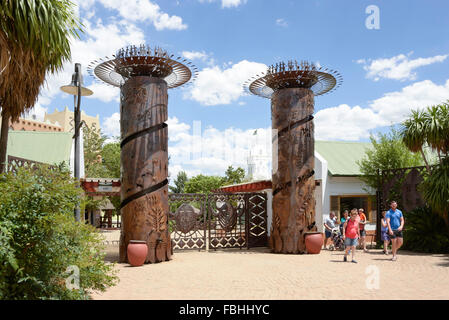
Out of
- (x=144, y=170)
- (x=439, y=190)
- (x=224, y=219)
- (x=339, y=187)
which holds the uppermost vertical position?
(x=144, y=170)

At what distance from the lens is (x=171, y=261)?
10734 millimetres

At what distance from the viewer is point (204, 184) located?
4331 centimetres

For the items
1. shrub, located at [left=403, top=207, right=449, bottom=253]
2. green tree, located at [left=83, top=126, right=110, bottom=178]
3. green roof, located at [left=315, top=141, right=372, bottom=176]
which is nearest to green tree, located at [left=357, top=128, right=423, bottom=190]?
green roof, located at [left=315, top=141, right=372, bottom=176]

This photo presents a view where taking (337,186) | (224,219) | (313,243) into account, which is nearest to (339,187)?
(337,186)

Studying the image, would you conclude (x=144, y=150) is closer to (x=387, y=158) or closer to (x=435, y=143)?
(x=435, y=143)

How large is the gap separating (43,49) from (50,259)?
3.64 metres

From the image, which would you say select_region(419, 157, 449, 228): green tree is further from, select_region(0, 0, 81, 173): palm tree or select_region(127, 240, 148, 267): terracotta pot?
select_region(0, 0, 81, 173): palm tree

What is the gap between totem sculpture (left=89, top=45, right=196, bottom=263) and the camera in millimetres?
10430

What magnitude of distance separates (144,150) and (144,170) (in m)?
0.55

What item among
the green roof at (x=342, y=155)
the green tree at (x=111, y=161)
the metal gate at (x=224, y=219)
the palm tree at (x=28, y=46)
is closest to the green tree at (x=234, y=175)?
the green tree at (x=111, y=161)

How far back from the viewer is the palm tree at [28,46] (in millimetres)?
6168

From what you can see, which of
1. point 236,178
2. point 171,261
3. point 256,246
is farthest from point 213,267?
point 236,178

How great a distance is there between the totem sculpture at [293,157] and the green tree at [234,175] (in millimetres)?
27124
